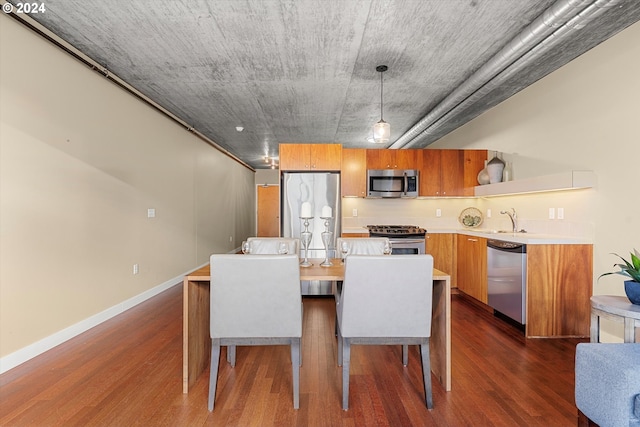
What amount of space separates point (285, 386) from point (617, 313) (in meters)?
1.96

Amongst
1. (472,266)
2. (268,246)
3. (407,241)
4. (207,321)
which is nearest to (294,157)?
(268,246)

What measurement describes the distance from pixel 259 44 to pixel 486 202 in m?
3.69

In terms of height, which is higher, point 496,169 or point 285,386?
point 496,169

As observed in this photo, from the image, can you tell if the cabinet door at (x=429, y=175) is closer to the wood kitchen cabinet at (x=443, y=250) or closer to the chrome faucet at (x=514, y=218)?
the wood kitchen cabinet at (x=443, y=250)

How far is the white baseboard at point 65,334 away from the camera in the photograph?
7.24 feet

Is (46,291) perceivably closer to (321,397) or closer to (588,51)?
(321,397)

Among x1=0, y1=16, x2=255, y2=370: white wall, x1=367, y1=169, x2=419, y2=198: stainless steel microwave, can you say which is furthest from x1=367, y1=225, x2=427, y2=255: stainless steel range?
x1=0, y1=16, x2=255, y2=370: white wall

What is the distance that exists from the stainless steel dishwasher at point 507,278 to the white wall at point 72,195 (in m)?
4.05

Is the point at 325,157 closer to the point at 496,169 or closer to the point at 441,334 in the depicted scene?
the point at 496,169

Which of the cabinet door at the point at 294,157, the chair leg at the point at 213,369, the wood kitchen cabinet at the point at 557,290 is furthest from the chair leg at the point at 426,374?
the cabinet door at the point at 294,157

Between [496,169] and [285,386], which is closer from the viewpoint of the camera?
[285,386]

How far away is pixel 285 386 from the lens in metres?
2.01

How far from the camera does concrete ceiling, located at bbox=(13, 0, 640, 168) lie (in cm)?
229

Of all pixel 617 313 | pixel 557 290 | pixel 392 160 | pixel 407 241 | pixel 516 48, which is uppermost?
pixel 516 48
